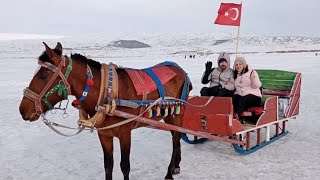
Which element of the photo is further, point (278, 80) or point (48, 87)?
point (278, 80)

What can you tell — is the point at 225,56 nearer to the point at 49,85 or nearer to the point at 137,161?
the point at 137,161

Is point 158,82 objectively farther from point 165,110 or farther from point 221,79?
point 221,79

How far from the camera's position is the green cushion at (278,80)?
338 inches

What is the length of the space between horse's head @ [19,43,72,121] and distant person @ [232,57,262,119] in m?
4.10

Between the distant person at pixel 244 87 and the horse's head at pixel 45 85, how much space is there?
410 cm

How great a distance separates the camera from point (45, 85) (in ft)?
12.9

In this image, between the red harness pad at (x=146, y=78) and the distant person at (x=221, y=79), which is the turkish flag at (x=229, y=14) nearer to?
the distant person at (x=221, y=79)

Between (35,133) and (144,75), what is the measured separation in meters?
4.42

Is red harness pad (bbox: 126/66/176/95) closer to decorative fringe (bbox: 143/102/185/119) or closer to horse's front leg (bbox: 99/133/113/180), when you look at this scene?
decorative fringe (bbox: 143/102/185/119)

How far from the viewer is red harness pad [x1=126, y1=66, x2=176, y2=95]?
15.4 ft

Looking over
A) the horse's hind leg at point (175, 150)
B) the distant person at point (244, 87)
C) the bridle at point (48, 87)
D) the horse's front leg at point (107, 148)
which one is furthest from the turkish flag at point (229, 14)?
the bridle at point (48, 87)

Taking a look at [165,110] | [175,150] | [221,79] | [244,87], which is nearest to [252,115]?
[244,87]

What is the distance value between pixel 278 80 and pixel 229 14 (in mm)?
1928

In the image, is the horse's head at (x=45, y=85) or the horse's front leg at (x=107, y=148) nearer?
the horse's head at (x=45, y=85)
